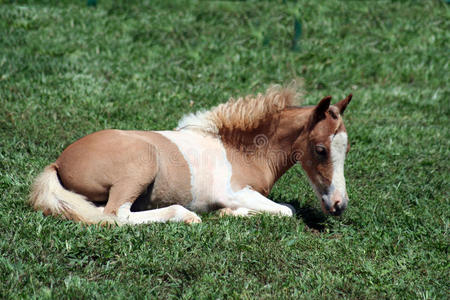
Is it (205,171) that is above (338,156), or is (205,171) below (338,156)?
below

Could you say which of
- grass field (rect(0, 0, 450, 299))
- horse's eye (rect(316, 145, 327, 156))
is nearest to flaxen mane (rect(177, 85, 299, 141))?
horse's eye (rect(316, 145, 327, 156))

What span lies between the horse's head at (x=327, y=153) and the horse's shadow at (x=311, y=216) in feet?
0.73

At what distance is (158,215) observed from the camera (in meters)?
4.90

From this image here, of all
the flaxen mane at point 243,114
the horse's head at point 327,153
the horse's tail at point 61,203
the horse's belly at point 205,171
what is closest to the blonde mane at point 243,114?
the flaxen mane at point 243,114

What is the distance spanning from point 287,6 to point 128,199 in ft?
31.5

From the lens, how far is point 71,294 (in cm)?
356

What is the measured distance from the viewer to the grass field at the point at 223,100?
13.3 feet

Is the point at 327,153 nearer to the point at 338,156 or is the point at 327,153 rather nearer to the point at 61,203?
the point at 338,156

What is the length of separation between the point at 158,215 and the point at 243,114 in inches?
57.3

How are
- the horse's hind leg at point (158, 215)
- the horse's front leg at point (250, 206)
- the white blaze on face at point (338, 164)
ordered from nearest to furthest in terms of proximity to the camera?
the horse's hind leg at point (158, 215), the white blaze on face at point (338, 164), the horse's front leg at point (250, 206)

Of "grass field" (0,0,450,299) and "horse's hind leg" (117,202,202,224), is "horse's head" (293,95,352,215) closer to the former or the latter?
"grass field" (0,0,450,299)

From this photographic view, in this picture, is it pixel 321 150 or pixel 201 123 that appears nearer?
pixel 321 150

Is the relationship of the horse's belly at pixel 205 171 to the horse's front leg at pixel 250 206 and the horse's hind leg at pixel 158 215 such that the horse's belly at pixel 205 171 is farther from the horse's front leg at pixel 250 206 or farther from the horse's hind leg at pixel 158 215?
the horse's hind leg at pixel 158 215

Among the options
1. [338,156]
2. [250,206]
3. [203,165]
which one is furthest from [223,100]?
[338,156]
